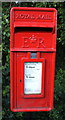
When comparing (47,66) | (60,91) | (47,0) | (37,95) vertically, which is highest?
(47,0)

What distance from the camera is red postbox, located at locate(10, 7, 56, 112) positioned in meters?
2.51

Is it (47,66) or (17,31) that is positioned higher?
(17,31)

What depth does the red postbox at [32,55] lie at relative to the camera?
8.23 ft

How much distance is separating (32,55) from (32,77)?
0.28m

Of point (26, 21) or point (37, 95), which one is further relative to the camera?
point (37, 95)

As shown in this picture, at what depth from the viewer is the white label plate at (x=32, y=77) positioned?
260cm

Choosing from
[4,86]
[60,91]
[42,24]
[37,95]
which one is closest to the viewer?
[42,24]

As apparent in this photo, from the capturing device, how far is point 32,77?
264cm

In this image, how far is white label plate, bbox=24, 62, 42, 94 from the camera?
260 centimetres

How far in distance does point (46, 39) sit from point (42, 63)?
0.30 m

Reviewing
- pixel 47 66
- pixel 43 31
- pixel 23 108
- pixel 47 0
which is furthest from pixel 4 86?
pixel 47 0

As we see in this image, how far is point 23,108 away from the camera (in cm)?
274

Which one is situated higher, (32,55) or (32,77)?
(32,55)

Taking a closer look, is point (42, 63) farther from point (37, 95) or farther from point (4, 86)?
point (4, 86)
